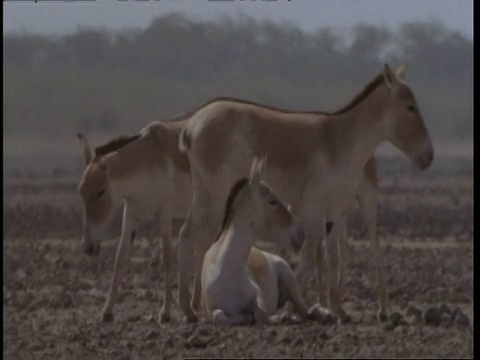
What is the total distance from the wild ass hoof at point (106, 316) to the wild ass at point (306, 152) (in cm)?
49

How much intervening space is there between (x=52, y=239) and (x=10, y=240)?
0.69 metres

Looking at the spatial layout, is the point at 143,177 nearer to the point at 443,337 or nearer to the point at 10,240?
the point at 443,337

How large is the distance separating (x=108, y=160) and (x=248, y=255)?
1.49 m

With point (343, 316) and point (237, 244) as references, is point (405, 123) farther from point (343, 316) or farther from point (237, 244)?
point (237, 244)

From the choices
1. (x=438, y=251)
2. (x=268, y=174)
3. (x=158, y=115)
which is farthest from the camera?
(x=158, y=115)

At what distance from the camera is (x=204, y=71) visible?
55.9 ft

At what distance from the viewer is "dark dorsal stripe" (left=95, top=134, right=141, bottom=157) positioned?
37.5ft

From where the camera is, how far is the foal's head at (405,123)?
11.0 m

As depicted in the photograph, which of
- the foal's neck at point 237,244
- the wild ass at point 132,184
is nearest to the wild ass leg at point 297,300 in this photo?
the foal's neck at point 237,244

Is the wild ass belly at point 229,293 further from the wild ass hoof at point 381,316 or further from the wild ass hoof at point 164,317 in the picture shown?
the wild ass hoof at point 381,316

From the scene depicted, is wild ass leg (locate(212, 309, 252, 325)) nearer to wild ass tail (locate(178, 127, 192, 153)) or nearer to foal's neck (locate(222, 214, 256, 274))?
foal's neck (locate(222, 214, 256, 274))

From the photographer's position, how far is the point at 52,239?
16375 millimetres

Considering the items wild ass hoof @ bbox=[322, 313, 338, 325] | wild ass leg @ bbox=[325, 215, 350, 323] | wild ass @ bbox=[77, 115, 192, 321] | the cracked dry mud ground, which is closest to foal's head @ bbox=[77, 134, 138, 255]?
wild ass @ bbox=[77, 115, 192, 321]

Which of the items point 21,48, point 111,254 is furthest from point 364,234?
point 21,48
